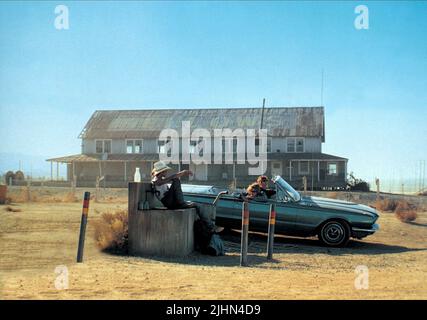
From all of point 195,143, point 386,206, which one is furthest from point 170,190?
point 195,143

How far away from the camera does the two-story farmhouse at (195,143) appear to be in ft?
157

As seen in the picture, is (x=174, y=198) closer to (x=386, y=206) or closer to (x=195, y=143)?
(x=386, y=206)

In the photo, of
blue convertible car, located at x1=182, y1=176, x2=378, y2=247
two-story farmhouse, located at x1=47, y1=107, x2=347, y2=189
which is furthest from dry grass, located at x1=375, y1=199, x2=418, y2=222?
two-story farmhouse, located at x1=47, y1=107, x2=347, y2=189

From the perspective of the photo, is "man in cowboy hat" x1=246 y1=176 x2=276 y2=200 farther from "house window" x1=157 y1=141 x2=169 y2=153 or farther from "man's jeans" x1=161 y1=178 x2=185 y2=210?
"house window" x1=157 y1=141 x2=169 y2=153

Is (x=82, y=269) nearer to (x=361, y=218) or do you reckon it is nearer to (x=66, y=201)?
(x=361, y=218)

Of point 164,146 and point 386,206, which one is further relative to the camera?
point 164,146

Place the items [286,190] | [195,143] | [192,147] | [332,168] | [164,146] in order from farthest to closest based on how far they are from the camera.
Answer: [164,146]
[195,143]
[192,147]
[332,168]
[286,190]

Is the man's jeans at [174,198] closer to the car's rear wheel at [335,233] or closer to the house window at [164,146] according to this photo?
the car's rear wheel at [335,233]

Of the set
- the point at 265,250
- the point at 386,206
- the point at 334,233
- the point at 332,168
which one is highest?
the point at 332,168

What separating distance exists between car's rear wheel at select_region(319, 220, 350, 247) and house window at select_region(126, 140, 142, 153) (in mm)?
40368

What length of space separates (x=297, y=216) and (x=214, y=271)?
4.25 meters

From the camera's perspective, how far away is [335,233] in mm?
11867

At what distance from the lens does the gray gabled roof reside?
49281 millimetres
